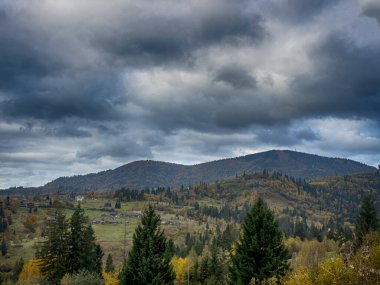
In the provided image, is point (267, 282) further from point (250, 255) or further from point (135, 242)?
point (135, 242)

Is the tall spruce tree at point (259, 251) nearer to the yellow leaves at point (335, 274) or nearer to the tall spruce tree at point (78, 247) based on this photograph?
the yellow leaves at point (335, 274)

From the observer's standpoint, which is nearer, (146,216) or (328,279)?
(328,279)

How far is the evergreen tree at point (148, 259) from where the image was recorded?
49969 millimetres

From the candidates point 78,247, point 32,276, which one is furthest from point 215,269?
point 32,276

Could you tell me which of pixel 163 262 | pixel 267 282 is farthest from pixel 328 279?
pixel 163 262

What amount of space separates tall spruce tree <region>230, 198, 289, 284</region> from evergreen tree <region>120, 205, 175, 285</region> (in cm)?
903

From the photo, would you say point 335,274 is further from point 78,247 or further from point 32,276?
point 32,276

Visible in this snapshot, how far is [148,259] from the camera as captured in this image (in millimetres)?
49969

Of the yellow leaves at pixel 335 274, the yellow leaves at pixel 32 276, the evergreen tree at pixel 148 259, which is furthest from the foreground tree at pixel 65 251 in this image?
the yellow leaves at pixel 335 274

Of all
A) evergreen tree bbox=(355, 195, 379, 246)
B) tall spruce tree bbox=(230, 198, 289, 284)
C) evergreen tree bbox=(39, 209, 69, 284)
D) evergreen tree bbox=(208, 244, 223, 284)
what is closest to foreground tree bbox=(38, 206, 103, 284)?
evergreen tree bbox=(39, 209, 69, 284)

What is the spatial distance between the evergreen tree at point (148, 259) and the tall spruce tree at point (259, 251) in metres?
9.03

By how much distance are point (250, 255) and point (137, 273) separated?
1460cm

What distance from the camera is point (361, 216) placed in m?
90.2

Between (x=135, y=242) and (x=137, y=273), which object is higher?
(x=135, y=242)
